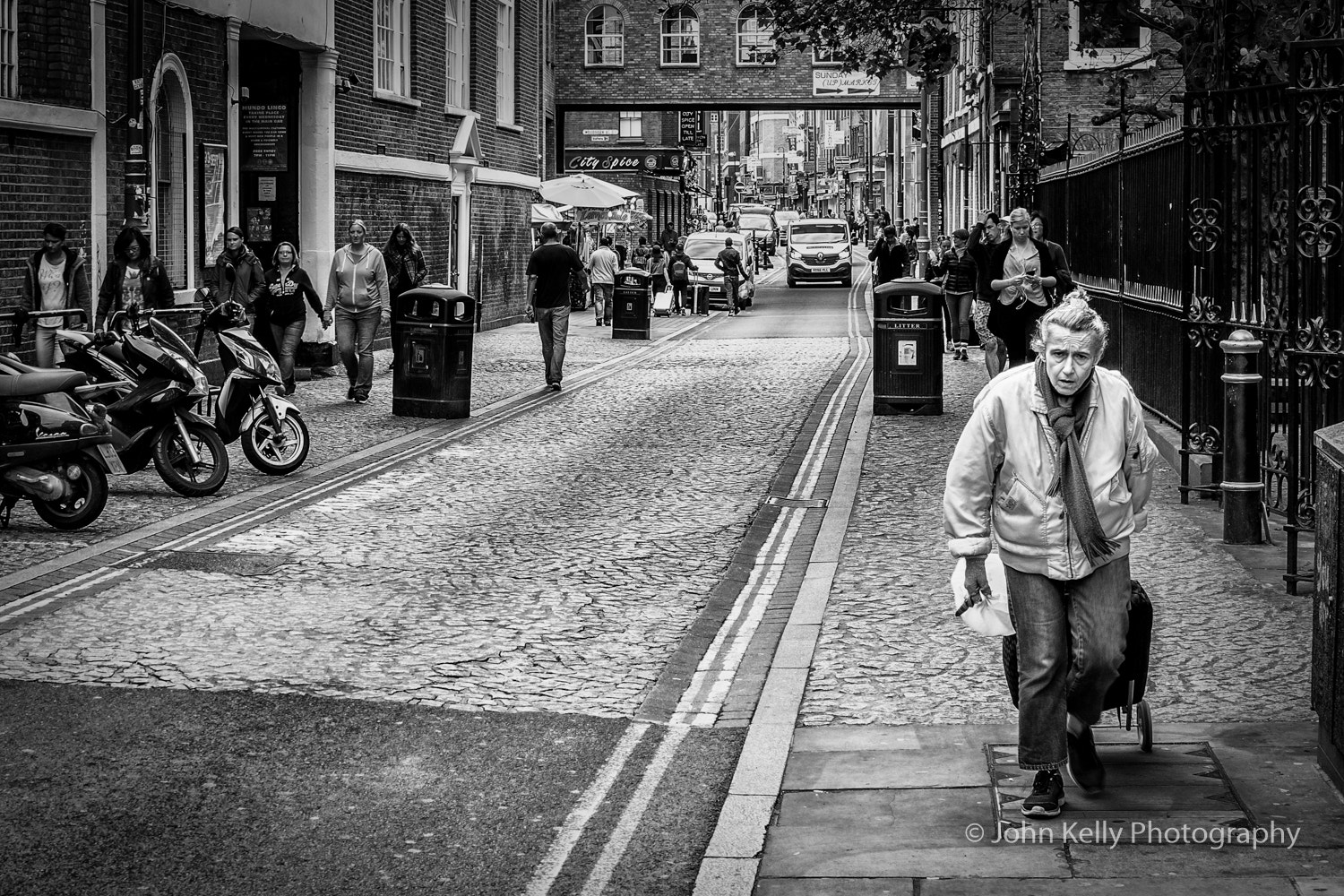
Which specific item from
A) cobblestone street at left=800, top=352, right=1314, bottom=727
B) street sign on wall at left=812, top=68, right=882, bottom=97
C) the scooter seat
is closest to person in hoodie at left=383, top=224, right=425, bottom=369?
the scooter seat

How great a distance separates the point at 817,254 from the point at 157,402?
43683 mm

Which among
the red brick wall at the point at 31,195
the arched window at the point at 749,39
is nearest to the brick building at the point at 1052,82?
the arched window at the point at 749,39

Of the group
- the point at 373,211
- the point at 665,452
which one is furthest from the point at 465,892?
the point at 373,211

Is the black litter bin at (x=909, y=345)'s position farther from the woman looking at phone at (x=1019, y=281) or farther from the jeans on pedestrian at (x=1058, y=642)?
the jeans on pedestrian at (x=1058, y=642)

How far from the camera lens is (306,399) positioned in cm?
1859

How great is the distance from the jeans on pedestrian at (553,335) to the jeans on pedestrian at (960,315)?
5.83 metres

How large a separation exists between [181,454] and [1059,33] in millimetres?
28659

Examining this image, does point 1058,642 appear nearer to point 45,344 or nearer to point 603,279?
point 45,344

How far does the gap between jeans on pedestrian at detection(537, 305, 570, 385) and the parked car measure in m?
21.3

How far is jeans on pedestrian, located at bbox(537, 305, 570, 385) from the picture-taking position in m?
19.0

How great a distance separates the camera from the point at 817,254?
54250 millimetres

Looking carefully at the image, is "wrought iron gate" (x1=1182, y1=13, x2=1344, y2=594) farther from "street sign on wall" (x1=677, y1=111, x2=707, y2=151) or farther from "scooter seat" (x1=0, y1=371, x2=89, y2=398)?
"street sign on wall" (x1=677, y1=111, x2=707, y2=151)

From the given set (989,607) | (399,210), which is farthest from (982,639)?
(399,210)

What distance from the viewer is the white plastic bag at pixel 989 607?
205 inches
